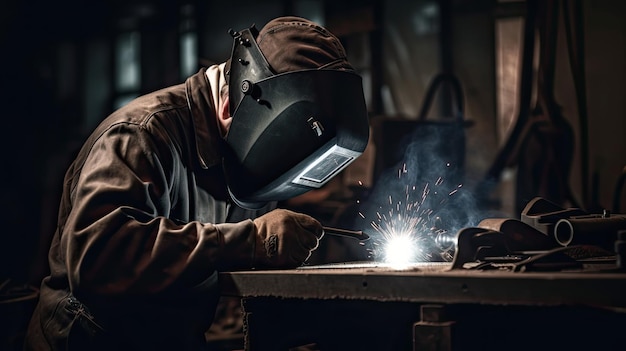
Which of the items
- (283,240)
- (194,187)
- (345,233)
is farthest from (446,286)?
(194,187)

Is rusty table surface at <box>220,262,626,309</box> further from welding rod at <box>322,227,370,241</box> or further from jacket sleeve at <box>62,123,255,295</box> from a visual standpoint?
welding rod at <box>322,227,370,241</box>

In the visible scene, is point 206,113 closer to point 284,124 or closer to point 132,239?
point 284,124

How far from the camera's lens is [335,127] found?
2287mm

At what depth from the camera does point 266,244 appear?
7.16 feet

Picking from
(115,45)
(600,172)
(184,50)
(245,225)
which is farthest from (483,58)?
(245,225)

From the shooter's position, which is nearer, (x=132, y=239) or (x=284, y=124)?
(x=132, y=239)

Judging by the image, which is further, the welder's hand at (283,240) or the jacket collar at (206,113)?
the jacket collar at (206,113)

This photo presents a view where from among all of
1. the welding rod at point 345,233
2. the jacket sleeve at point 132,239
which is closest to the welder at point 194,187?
the jacket sleeve at point 132,239

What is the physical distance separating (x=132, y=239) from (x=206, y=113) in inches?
24.6

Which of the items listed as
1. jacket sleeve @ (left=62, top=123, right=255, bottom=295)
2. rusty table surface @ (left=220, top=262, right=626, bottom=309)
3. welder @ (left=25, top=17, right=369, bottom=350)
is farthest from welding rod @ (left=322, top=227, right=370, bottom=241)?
rusty table surface @ (left=220, top=262, right=626, bottom=309)

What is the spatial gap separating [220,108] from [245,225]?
53 cm

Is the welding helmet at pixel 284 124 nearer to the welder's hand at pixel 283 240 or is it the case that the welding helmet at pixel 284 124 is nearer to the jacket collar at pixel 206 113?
the jacket collar at pixel 206 113

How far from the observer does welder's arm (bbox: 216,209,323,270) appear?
2152 mm

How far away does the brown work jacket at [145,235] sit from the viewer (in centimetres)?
208
